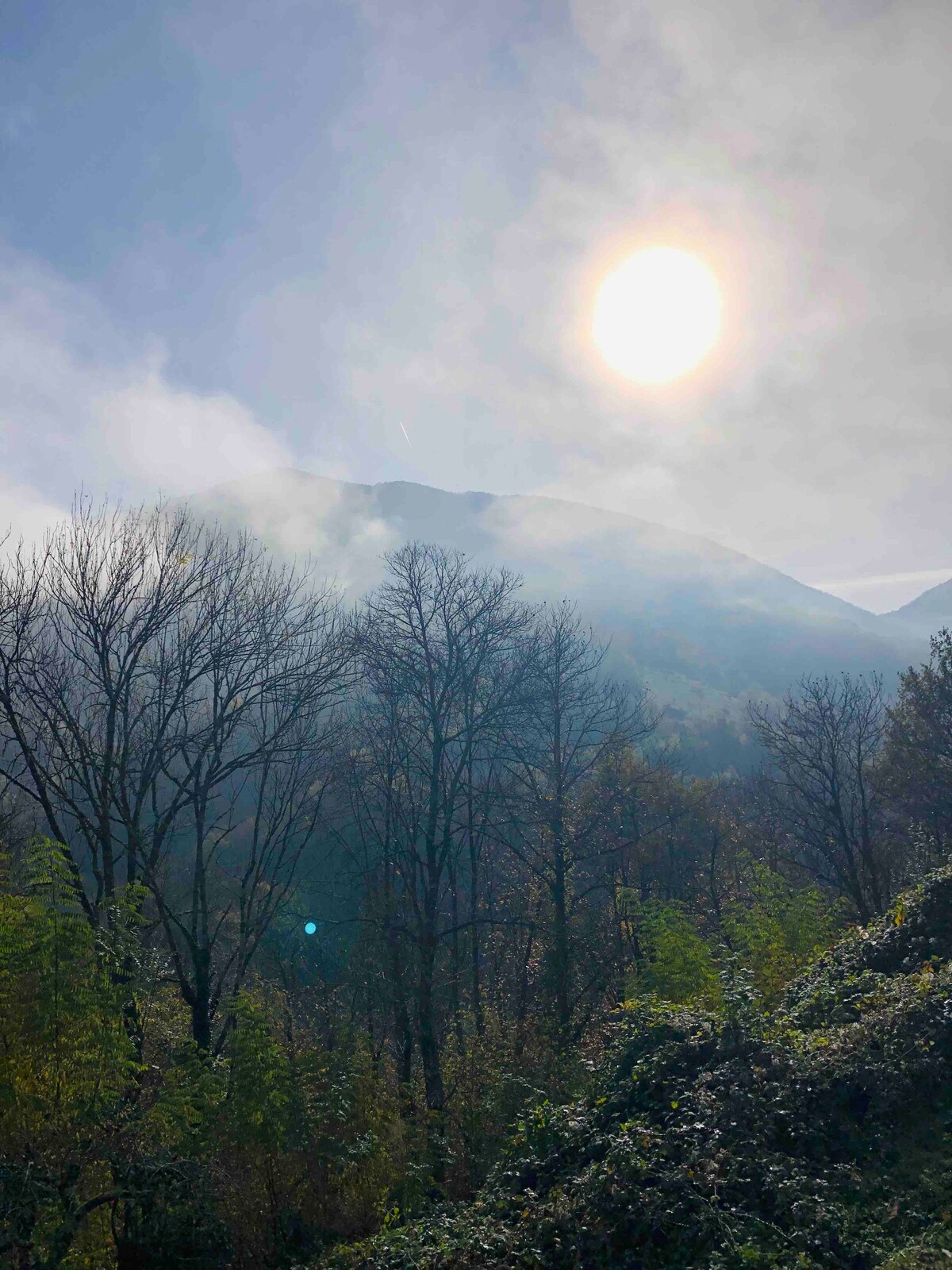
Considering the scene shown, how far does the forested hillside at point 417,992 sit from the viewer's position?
253 inches

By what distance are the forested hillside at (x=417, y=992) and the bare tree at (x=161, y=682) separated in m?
0.07

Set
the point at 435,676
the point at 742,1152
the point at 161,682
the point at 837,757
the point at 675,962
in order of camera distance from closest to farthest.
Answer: the point at 742,1152 < the point at 161,682 < the point at 675,962 < the point at 435,676 < the point at 837,757

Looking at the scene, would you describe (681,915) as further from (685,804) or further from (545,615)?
(685,804)

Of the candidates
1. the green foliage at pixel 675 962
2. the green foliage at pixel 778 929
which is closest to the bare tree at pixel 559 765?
the green foliage at pixel 675 962

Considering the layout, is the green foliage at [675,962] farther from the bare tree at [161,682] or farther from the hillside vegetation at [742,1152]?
the bare tree at [161,682]

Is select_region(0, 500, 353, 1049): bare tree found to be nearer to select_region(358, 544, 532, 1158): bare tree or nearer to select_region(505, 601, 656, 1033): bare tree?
select_region(358, 544, 532, 1158): bare tree

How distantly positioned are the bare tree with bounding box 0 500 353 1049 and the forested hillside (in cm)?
7

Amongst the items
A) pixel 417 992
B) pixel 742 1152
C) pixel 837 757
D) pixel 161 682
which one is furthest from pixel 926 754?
pixel 161 682

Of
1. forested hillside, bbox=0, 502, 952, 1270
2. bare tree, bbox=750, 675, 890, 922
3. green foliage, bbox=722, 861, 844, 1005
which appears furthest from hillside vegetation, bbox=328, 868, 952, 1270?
bare tree, bbox=750, 675, 890, 922

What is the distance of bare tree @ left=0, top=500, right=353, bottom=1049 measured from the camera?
37.7 ft

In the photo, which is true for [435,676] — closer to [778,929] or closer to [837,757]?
[778,929]

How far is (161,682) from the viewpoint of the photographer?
12.5 meters

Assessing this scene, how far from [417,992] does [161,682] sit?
728 centimetres

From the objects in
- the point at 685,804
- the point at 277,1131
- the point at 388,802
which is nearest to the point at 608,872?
the point at 685,804
